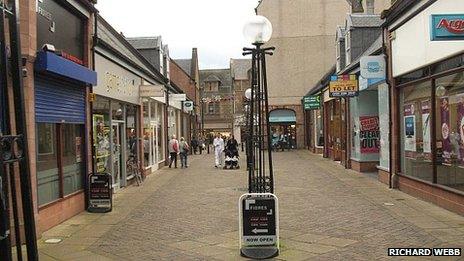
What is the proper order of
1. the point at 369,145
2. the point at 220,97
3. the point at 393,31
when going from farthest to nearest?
the point at 220,97
the point at 369,145
the point at 393,31

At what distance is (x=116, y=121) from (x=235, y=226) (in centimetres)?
772

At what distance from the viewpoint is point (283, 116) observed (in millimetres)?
44562

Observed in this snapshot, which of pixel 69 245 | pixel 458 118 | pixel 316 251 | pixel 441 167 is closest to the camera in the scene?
pixel 316 251

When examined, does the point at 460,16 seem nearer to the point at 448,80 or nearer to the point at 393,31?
the point at 448,80

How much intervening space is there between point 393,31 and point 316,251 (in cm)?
890

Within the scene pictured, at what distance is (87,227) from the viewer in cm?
979

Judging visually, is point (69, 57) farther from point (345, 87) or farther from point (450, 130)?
point (345, 87)

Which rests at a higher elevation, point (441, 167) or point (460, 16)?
point (460, 16)

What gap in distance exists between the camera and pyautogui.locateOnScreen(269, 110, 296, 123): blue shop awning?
44.3m

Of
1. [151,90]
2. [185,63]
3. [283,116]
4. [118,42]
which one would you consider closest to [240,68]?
[185,63]

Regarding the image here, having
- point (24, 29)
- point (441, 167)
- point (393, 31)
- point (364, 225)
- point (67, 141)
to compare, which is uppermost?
point (393, 31)

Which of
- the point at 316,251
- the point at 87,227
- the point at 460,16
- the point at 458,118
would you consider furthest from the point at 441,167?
the point at 87,227

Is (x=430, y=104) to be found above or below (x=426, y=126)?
above

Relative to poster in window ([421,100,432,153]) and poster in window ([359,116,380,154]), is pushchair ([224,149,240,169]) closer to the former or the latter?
poster in window ([359,116,380,154])
